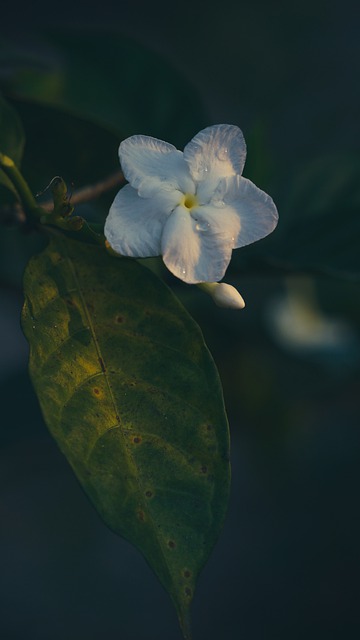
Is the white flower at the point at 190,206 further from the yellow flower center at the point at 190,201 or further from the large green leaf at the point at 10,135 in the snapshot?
the large green leaf at the point at 10,135

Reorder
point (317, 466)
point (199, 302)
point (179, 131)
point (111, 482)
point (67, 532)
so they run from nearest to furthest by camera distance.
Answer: point (111, 482)
point (179, 131)
point (199, 302)
point (317, 466)
point (67, 532)

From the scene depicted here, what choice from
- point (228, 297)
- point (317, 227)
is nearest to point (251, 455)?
point (317, 227)

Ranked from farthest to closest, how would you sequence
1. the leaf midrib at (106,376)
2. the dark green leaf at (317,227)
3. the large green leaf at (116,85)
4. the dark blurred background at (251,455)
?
the dark blurred background at (251,455)
the large green leaf at (116,85)
the dark green leaf at (317,227)
the leaf midrib at (106,376)

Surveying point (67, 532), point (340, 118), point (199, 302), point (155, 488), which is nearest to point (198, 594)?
point (67, 532)

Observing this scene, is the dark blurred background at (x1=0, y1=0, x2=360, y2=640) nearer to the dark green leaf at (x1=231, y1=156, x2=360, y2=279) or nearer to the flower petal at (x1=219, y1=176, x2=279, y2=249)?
the dark green leaf at (x1=231, y1=156, x2=360, y2=279)

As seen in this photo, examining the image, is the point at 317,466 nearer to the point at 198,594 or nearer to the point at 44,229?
the point at 198,594

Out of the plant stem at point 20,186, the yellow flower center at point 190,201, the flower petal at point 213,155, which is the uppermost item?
the flower petal at point 213,155

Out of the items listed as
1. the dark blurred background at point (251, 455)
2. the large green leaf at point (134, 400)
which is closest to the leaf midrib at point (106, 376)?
the large green leaf at point (134, 400)
